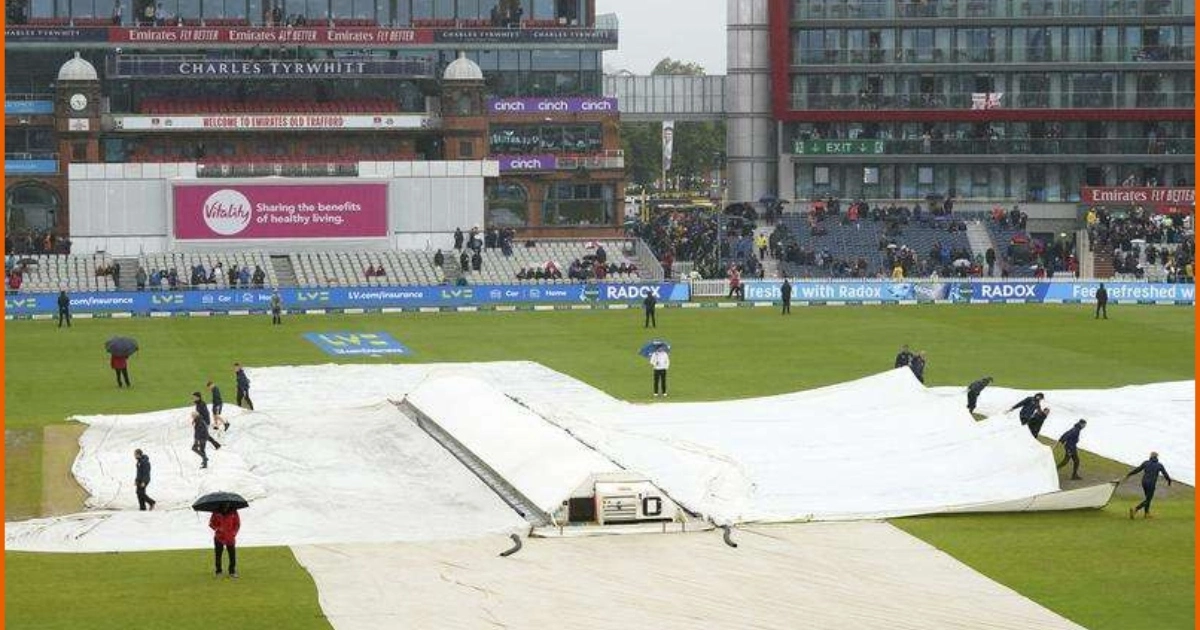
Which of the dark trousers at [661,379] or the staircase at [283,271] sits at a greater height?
the staircase at [283,271]

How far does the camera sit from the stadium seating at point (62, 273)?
86188 millimetres

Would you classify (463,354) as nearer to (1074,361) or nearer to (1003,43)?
(1074,361)

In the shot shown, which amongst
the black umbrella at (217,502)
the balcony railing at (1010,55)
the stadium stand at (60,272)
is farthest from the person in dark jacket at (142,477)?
the balcony railing at (1010,55)

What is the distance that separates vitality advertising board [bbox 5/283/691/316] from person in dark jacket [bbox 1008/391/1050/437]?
36481mm

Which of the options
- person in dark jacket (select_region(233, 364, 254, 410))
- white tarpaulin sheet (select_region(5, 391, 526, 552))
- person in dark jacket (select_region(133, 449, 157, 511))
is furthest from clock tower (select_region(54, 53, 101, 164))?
person in dark jacket (select_region(133, 449, 157, 511))

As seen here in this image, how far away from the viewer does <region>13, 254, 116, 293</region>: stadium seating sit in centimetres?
8619

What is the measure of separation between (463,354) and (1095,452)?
27.3 m

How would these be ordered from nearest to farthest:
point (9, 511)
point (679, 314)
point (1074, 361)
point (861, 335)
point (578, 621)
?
point (578, 621), point (9, 511), point (1074, 361), point (861, 335), point (679, 314)

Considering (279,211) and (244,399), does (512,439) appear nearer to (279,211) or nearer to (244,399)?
(244,399)

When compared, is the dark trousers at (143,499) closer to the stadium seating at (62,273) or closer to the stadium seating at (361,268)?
the stadium seating at (62,273)

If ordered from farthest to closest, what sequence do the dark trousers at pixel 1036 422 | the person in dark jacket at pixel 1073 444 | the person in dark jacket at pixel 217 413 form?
the person in dark jacket at pixel 217 413 < the dark trousers at pixel 1036 422 < the person in dark jacket at pixel 1073 444

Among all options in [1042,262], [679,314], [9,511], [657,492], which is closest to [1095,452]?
[657,492]

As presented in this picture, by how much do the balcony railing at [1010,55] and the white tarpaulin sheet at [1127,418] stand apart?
6224 centimetres

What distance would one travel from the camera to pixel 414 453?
4091cm
